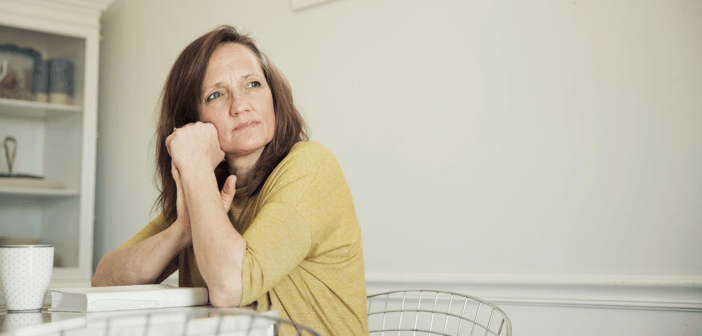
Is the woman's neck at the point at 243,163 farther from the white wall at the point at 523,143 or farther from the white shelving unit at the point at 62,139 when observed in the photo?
the white shelving unit at the point at 62,139

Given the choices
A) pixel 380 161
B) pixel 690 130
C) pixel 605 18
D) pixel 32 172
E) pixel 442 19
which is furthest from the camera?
pixel 32 172

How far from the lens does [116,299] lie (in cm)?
82

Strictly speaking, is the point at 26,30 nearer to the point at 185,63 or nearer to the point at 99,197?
the point at 99,197

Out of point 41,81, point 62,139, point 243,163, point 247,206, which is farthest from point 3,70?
point 247,206

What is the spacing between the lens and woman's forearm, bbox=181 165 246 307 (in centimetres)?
88

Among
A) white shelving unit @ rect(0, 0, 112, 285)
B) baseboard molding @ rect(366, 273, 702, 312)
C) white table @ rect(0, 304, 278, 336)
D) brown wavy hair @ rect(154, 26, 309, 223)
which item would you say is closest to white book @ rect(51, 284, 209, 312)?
white table @ rect(0, 304, 278, 336)

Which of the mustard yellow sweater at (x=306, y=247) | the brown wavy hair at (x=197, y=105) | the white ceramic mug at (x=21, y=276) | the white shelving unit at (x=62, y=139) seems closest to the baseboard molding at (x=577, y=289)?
the mustard yellow sweater at (x=306, y=247)

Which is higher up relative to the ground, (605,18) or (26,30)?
(26,30)

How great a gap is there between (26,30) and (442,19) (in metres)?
2.06

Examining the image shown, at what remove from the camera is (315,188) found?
1.03m

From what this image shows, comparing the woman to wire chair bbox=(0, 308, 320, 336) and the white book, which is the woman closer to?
the white book

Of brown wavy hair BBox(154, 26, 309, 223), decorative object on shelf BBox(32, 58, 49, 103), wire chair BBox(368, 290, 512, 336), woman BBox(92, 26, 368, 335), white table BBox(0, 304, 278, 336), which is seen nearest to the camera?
white table BBox(0, 304, 278, 336)

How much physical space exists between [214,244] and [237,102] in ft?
1.38

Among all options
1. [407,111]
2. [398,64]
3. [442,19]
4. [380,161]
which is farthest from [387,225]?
[442,19]
